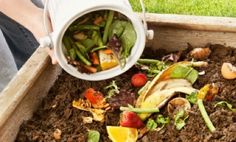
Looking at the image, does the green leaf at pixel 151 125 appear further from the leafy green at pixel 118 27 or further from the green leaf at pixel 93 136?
the leafy green at pixel 118 27

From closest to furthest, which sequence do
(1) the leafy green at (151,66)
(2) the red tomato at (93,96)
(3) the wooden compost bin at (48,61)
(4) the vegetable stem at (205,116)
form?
(4) the vegetable stem at (205,116) < (3) the wooden compost bin at (48,61) < (2) the red tomato at (93,96) < (1) the leafy green at (151,66)

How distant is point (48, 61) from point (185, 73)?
45 cm

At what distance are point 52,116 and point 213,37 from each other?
2.07 ft

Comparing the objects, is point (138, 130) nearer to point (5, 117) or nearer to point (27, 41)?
point (5, 117)

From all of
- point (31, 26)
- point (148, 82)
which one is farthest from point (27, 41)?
point (148, 82)

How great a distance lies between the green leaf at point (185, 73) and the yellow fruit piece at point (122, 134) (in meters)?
0.26

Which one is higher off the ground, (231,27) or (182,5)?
(182,5)

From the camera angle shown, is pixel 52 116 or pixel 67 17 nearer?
pixel 67 17

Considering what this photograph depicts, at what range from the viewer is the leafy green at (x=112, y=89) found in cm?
179

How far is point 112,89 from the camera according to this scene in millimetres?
1816

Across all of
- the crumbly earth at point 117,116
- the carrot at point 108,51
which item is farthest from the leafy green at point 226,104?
the carrot at point 108,51

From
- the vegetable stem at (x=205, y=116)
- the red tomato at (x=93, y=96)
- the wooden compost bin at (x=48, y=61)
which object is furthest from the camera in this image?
the red tomato at (x=93, y=96)

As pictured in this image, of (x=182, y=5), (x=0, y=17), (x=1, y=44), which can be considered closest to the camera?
(x=1, y=44)

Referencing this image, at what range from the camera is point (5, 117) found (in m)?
1.58
